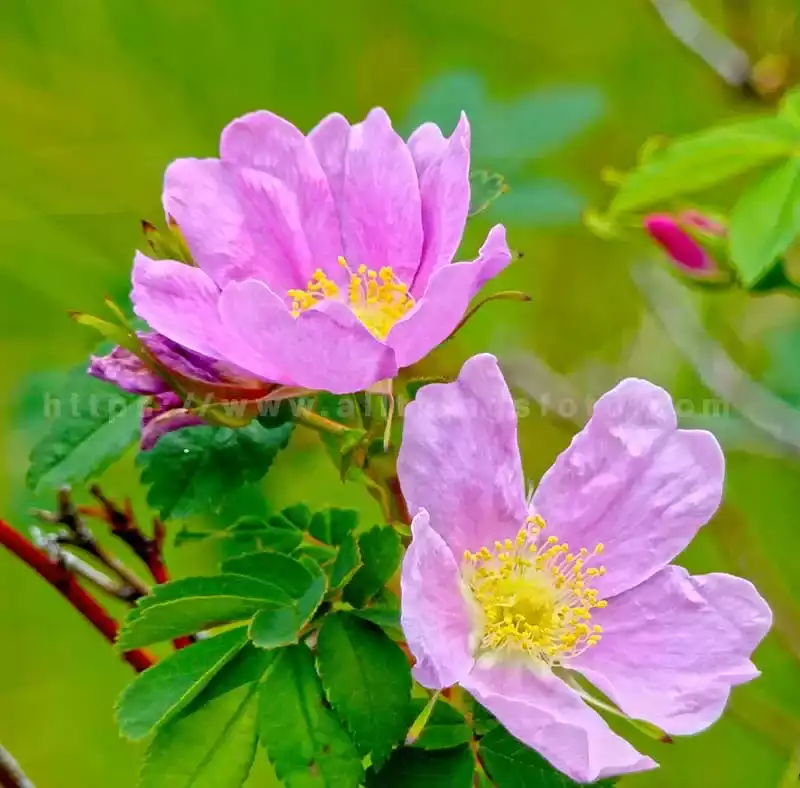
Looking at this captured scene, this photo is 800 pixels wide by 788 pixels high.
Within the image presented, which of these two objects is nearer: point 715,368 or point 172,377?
point 172,377

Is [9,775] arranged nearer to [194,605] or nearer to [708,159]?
[194,605]

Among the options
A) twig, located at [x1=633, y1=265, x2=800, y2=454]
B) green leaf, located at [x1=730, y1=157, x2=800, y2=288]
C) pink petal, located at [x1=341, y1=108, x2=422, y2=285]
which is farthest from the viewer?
twig, located at [x1=633, y1=265, x2=800, y2=454]

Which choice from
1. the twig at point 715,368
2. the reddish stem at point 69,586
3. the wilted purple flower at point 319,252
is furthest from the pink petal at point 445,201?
the twig at point 715,368

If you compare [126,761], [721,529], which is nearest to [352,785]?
[721,529]

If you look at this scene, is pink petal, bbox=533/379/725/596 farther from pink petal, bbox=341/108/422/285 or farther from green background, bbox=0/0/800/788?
green background, bbox=0/0/800/788

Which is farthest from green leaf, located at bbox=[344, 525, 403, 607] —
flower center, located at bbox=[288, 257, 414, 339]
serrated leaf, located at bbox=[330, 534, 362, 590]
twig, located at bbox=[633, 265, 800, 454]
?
twig, located at bbox=[633, 265, 800, 454]

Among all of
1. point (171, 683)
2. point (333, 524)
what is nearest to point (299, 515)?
point (333, 524)
